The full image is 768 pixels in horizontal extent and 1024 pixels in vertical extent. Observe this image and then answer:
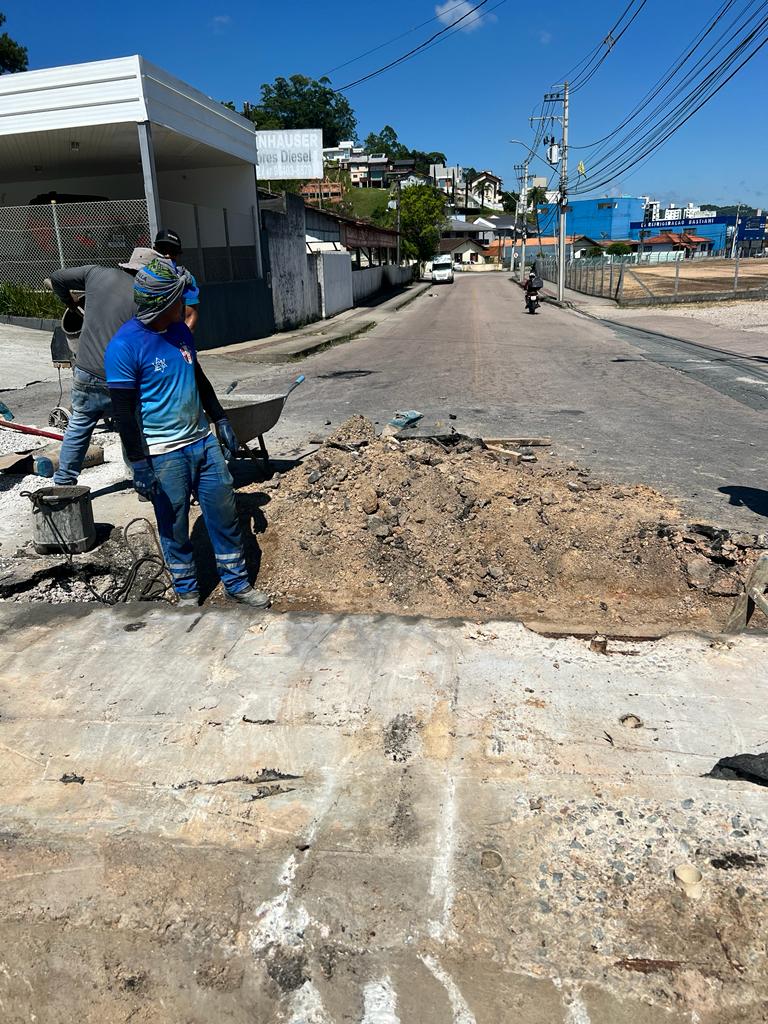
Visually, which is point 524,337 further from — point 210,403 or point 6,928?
point 6,928

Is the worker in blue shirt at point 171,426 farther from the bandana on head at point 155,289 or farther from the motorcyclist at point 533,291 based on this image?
the motorcyclist at point 533,291

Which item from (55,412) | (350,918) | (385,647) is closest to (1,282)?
(55,412)

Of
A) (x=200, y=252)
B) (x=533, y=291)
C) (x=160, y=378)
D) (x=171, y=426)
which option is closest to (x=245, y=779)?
(x=171, y=426)

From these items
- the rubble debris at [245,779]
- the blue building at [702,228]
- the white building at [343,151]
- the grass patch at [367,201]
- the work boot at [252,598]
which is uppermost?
the white building at [343,151]

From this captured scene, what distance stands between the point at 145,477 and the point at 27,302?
1533 centimetres

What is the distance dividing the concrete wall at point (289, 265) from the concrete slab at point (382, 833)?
19.6m

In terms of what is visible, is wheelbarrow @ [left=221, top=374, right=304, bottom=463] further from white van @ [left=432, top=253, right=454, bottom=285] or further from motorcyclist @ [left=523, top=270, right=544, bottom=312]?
white van @ [left=432, top=253, right=454, bottom=285]

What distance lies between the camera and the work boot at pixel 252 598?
4.20m

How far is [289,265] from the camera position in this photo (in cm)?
2280

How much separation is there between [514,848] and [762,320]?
2465 cm

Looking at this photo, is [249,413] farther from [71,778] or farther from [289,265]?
[289,265]

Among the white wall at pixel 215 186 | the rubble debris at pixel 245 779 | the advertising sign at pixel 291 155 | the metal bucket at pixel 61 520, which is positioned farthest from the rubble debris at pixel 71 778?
the advertising sign at pixel 291 155

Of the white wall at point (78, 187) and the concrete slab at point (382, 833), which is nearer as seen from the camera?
the concrete slab at point (382, 833)

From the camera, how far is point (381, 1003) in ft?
6.27
